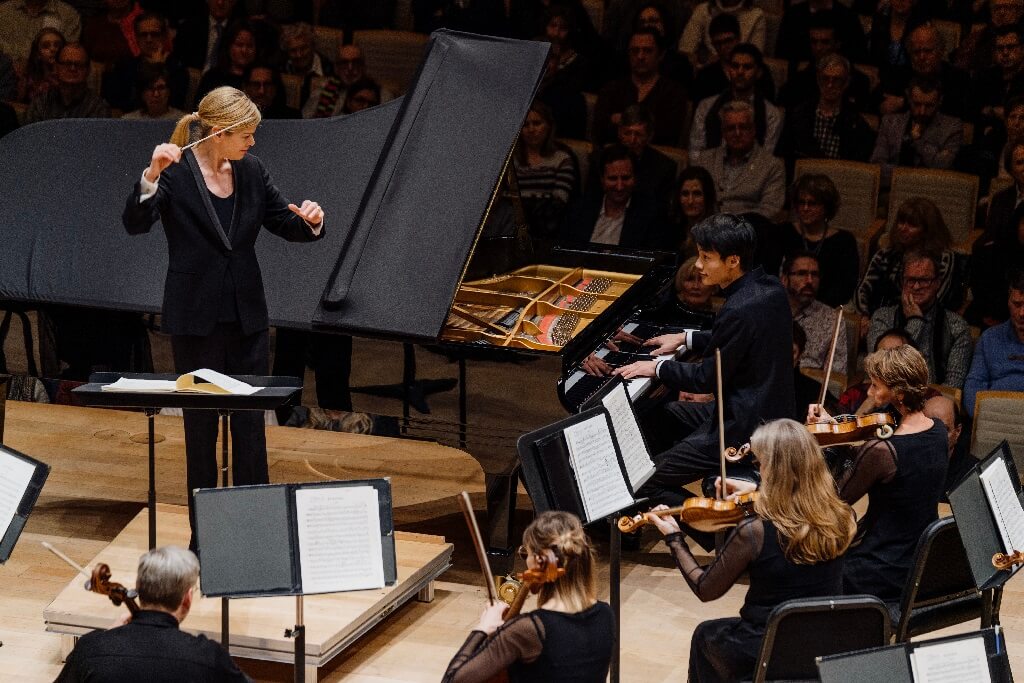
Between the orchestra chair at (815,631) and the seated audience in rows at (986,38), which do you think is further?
the seated audience in rows at (986,38)

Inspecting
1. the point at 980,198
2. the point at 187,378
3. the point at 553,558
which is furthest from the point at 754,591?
the point at 980,198

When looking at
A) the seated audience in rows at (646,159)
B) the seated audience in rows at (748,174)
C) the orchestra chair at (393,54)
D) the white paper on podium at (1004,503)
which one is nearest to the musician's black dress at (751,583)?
the white paper on podium at (1004,503)

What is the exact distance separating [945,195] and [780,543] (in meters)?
4.18

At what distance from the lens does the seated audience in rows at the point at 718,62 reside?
322 inches

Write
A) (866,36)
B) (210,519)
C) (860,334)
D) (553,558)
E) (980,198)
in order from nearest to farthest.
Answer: (553,558) → (210,519) → (860,334) → (980,198) → (866,36)

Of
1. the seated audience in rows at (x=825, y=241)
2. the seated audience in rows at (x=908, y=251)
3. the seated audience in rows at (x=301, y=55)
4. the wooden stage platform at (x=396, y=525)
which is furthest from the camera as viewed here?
the seated audience in rows at (x=301, y=55)

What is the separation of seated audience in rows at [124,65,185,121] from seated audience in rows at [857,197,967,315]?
3858mm

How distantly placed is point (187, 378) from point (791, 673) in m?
1.84

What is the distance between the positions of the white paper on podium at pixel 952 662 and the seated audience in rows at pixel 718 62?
5.24m

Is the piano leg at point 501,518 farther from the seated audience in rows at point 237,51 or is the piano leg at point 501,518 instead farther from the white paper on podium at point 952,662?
the seated audience in rows at point 237,51

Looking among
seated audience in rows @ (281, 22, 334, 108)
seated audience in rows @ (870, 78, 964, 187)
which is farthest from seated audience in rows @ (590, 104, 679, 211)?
seated audience in rows @ (281, 22, 334, 108)

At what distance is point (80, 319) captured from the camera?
550 centimetres

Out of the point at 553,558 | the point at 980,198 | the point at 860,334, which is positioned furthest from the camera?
the point at 980,198

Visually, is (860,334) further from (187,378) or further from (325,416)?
(187,378)
